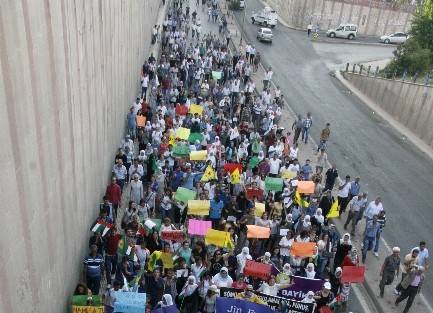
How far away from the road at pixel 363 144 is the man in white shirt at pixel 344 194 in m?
1.56

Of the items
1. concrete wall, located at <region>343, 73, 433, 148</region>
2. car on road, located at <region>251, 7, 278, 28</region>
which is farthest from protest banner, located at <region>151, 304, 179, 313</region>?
car on road, located at <region>251, 7, 278, 28</region>

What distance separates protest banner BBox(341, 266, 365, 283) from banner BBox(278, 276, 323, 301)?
928 mm

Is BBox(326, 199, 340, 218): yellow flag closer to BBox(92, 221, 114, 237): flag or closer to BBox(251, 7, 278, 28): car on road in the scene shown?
BBox(92, 221, 114, 237): flag

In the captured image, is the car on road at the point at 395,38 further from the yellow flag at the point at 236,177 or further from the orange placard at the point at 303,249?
the orange placard at the point at 303,249

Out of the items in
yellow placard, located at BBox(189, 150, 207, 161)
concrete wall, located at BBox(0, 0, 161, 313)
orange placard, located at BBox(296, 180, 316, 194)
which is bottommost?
orange placard, located at BBox(296, 180, 316, 194)

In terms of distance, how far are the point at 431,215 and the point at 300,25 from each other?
99.2 feet

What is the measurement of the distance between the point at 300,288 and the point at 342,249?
7.30 feet

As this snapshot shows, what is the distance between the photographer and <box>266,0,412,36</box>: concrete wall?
4369cm

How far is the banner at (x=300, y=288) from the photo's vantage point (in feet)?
32.3

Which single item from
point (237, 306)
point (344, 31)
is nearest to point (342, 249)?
point (237, 306)

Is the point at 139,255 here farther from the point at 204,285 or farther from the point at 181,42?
the point at 181,42

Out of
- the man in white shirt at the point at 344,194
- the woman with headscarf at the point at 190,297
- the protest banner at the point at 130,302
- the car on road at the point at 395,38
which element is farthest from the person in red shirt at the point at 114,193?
the car on road at the point at 395,38

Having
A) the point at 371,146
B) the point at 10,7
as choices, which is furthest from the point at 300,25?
the point at 10,7

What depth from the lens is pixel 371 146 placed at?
21766 mm
